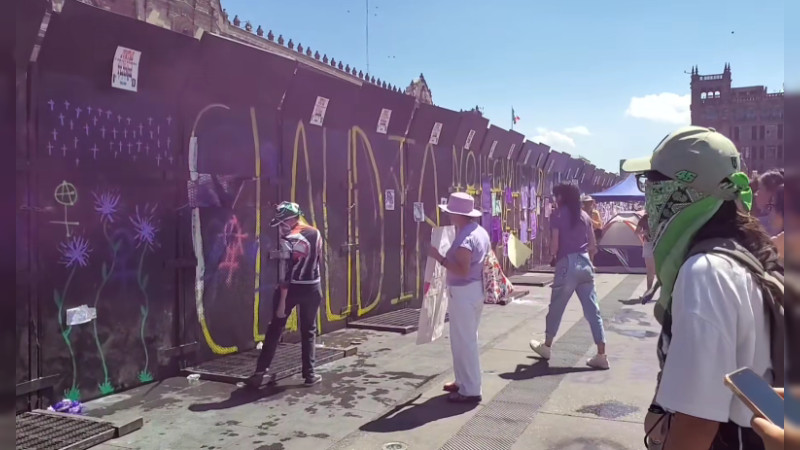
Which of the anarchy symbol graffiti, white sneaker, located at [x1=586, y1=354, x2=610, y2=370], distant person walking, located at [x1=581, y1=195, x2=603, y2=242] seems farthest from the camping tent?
the anarchy symbol graffiti

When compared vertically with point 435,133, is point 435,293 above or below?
below

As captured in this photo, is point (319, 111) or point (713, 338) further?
point (319, 111)

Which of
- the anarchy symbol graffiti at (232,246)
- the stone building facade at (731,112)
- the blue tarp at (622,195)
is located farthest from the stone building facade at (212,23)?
the stone building facade at (731,112)

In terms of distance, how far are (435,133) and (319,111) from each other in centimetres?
336

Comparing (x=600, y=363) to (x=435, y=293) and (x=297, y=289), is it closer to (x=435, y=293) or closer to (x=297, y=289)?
(x=435, y=293)

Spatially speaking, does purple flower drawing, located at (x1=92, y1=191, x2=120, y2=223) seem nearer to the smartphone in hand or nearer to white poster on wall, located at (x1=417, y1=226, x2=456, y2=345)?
white poster on wall, located at (x1=417, y1=226, x2=456, y2=345)

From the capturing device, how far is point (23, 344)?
4816mm

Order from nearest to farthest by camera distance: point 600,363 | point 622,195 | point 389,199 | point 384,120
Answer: point 600,363 < point 384,120 < point 389,199 < point 622,195

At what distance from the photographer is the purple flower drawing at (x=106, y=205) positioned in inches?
213

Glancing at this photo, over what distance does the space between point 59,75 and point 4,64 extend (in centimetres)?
432

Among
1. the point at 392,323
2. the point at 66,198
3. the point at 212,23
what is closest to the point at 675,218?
the point at 66,198

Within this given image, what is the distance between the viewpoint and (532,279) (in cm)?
1409

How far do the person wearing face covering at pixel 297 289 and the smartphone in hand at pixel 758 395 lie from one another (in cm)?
492

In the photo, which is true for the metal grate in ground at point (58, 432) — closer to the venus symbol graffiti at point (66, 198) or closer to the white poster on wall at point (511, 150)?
the venus symbol graffiti at point (66, 198)
